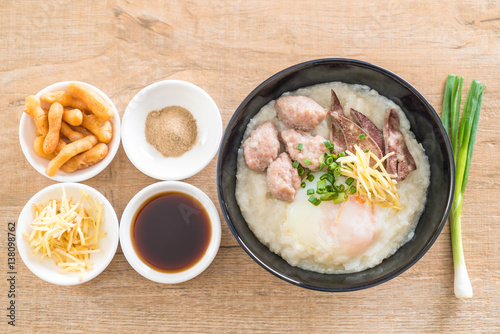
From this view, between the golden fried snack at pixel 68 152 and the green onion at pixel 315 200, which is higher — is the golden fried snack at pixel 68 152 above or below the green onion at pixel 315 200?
below

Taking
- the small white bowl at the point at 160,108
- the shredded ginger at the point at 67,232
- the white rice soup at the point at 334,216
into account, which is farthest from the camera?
the small white bowl at the point at 160,108

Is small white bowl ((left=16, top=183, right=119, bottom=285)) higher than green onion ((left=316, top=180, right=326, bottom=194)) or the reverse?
the reverse

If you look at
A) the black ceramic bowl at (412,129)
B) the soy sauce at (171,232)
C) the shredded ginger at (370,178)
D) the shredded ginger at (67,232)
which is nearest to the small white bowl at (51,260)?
the shredded ginger at (67,232)

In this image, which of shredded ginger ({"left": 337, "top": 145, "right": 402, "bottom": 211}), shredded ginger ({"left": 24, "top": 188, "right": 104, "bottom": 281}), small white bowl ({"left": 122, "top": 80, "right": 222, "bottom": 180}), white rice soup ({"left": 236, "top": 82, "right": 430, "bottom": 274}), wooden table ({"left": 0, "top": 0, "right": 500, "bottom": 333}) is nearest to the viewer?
shredded ginger ({"left": 337, "top": 145, "right": 402, "bottom": 211})

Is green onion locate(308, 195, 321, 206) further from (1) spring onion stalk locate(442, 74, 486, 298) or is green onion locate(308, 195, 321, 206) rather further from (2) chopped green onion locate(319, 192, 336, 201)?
(1) spring onion stalk locate(442, 74, 486, 298)

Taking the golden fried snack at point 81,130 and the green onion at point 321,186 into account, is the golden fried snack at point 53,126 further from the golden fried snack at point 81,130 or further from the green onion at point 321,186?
the green onion at point 321,186

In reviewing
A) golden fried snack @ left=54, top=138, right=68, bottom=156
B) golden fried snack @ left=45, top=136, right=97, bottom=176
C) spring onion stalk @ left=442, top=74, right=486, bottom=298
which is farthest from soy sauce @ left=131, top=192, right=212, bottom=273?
spring onion stalk @ left=442, top=74, right=486, bottom=298

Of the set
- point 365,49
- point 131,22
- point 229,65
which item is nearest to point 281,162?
point 229,65
